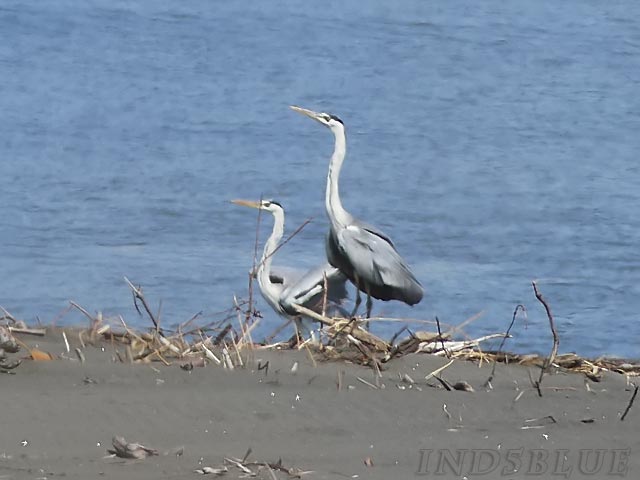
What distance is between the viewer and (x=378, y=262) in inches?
291

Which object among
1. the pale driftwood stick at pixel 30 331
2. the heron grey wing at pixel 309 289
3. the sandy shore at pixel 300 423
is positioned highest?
the sandy shore at pixel 300 423

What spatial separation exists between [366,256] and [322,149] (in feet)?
10.6

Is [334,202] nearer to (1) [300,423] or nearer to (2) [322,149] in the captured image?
(2) [322,149]

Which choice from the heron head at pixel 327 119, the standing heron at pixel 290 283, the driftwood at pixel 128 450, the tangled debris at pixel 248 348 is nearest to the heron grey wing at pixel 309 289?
the standing heron at pixel 290 283

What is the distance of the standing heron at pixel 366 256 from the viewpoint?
7.29 metres

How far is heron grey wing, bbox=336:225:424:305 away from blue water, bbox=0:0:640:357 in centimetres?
20

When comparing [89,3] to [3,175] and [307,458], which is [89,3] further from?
[307,458]

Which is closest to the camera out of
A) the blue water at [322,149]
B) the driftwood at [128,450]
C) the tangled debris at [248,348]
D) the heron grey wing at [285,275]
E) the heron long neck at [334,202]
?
the driftwood at [128,450]

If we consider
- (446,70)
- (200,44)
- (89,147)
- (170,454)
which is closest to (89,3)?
(200,44)

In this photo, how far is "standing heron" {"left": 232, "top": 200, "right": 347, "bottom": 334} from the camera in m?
7.28

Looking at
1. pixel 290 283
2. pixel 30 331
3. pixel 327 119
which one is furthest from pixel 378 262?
pixel 30 331

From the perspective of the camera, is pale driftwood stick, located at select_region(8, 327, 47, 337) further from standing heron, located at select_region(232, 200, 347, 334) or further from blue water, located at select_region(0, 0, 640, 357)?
standing heron, located at select_region(232, 200, 347, 334)

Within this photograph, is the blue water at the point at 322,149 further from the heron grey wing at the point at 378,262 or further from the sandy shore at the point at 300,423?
the sandy shore at the point at 300,423

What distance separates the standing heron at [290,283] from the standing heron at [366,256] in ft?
0.48
